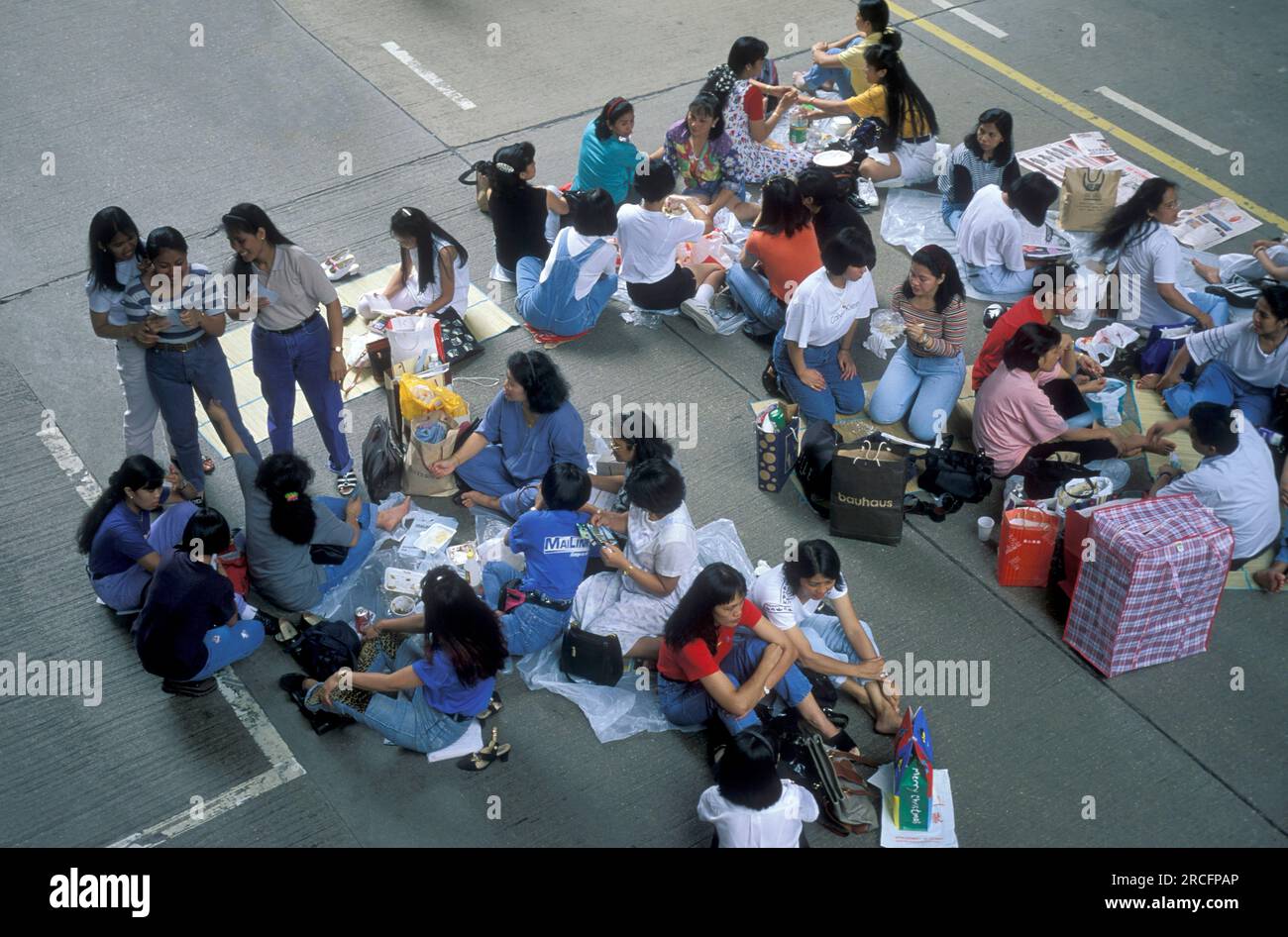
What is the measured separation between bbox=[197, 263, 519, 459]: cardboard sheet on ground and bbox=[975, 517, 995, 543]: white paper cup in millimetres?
3605

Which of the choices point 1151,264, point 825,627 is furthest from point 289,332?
point 1151,264

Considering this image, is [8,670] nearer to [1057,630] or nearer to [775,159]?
[1057,630]

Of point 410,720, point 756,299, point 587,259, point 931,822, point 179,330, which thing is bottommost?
point 931,822

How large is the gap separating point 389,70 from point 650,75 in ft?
7.94

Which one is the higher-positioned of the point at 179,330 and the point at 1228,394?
the point at 179,330

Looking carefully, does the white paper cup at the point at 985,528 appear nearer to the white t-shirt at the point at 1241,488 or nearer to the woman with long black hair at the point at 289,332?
the white t-shirt at the point at 1241,488

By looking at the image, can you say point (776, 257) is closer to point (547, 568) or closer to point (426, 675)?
point (547, 568)

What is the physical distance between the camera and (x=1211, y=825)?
6.16 metres

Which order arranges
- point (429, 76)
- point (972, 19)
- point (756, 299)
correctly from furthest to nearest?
point (972, 19) → point (429, 76) → point (756, 299)

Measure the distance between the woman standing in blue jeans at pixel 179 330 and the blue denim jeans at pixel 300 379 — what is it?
0.76ft

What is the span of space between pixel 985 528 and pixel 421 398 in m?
3.48

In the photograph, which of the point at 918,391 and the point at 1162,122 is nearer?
the point at 918,391

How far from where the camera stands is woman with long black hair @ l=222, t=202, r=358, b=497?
22.6 feet

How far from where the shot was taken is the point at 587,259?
339 inches
